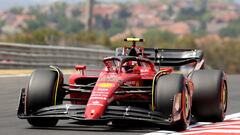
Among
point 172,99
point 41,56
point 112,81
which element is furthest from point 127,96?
point 41,56

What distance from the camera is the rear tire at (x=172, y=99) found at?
1001 centimetres

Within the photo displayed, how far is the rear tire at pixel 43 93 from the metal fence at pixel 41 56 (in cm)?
1705

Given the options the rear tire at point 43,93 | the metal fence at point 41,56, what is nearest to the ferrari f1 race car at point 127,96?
the rear tire at point 43,93

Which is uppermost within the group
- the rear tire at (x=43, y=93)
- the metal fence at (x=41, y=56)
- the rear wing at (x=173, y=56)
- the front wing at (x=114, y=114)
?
the rear wing at (x=173, y=56)

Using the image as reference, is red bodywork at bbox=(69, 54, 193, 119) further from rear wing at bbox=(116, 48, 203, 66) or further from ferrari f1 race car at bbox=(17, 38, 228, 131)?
rear wing at bbox=(116, 48, 203, 66)

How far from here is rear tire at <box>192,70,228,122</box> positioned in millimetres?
11312

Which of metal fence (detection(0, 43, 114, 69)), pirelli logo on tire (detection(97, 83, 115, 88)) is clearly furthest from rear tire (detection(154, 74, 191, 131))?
metal fence (detection(0, 43, 114, 69))

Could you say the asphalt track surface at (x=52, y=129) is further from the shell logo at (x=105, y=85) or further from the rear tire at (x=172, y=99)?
the shell logo at (x=105, y=85)

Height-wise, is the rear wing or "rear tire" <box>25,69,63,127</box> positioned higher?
the rear wing

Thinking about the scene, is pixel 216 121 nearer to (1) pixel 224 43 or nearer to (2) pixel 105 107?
(2) pixel 105 107

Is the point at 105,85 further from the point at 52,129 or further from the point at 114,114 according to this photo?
the point at 52,129

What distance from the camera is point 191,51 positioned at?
1337cm

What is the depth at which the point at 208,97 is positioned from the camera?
11305mm

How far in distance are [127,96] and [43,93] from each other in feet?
3.92
